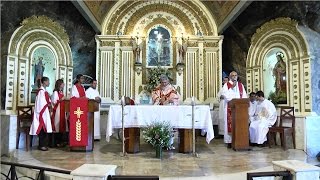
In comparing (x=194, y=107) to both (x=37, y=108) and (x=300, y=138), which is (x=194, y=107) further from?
(x=37, y=108)

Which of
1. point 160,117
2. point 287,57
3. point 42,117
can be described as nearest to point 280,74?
point 287,57

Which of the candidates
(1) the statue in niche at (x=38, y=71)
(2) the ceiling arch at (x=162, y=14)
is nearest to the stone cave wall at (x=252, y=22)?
(2) the ceiling arch at (x=162, y=14)

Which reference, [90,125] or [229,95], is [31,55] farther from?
[229,95]

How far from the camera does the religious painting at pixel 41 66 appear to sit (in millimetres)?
8148

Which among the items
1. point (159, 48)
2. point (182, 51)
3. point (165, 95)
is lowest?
point (165, 95)

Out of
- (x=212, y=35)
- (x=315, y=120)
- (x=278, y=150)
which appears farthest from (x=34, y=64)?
(x=315, y=120)

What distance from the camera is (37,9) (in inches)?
320

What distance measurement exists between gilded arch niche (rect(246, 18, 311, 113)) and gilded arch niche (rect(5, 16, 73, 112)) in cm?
560

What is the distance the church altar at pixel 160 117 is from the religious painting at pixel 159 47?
4.34m

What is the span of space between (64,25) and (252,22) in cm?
565

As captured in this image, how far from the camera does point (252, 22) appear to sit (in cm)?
916

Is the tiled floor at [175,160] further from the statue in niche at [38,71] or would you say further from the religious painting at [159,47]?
the religious painting at [159,47]

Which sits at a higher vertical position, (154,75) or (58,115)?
(154,75)

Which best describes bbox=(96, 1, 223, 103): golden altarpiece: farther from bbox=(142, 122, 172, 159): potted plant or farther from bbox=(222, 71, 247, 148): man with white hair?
bbox=(142, 122, 172, 159): potted plant
